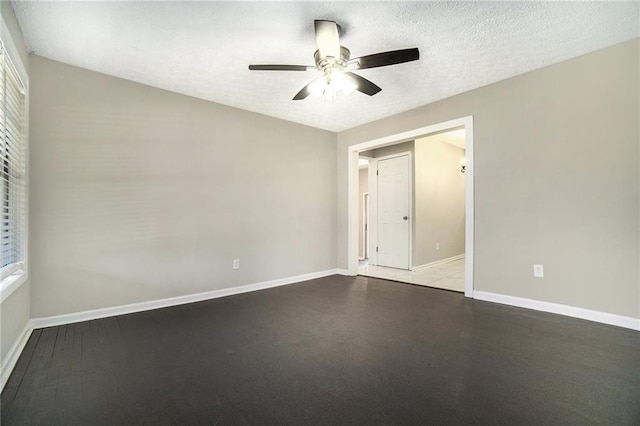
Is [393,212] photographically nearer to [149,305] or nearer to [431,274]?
[431,274]

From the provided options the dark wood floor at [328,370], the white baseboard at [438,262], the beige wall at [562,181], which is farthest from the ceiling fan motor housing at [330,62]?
the white baseboard at [438,262]

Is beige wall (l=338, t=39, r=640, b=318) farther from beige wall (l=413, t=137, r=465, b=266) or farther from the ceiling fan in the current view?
beige wall (l=413, t=137, r=465, b=266)

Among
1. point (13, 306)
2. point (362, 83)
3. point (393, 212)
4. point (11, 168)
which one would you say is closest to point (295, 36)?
point (362, 83)

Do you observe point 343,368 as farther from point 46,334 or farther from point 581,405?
point 46,334

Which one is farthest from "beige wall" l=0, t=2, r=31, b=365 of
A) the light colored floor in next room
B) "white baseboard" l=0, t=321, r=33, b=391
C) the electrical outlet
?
the electrical outlet

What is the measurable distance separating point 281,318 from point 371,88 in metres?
2.32

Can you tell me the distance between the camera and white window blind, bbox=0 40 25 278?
1.88 metres

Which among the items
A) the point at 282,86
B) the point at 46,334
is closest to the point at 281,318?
the point at 46,334

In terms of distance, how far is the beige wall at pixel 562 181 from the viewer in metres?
2.50

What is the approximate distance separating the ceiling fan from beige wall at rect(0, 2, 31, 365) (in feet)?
5.34

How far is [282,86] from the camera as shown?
3152 millimetres

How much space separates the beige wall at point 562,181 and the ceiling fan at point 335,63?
5.79 feet

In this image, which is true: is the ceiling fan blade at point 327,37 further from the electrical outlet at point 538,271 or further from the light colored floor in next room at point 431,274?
the light colored floor in next room at point 431,274

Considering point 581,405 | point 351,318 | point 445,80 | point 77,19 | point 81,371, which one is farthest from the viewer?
point 445,80
